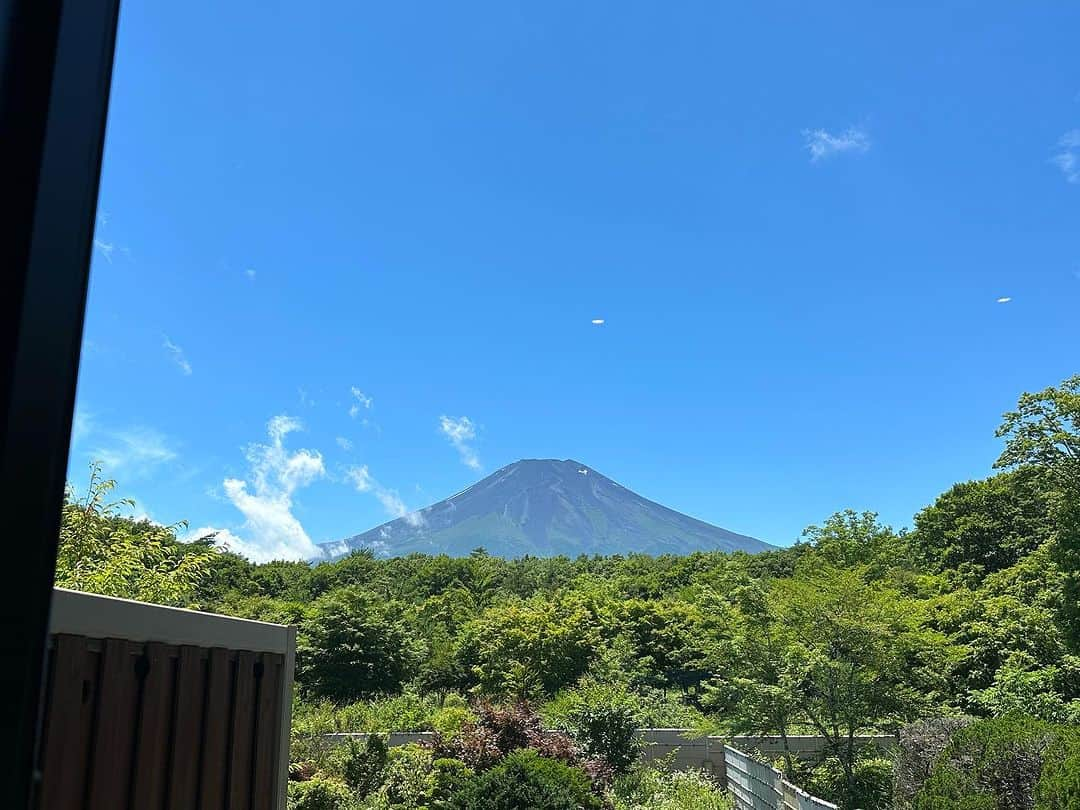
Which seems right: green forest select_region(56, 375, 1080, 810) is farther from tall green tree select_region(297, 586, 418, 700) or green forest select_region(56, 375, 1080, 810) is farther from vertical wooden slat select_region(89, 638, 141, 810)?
vertical wooden slat select_region(89, 638, 141, 810)

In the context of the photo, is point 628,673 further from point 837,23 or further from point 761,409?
point 761,409

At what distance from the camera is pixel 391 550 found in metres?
114

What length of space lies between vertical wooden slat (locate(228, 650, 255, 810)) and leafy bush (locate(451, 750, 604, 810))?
404 cm

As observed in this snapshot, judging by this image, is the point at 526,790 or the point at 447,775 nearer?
the point at 526,790

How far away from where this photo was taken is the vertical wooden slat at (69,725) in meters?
2.01

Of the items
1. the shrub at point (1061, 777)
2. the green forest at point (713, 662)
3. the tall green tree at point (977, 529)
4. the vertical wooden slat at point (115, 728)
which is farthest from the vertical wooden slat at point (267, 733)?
the tall green tree at point (977, 529)

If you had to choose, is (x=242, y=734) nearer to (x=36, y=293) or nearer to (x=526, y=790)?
(x=36, y=293)

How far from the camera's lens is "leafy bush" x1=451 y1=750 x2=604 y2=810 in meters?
6.56

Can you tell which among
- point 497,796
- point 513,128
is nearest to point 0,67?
point 497,796

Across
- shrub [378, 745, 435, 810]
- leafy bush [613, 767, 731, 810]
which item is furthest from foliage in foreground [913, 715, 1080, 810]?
shrub [378, 745, 435, 810]

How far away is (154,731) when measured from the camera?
2.46 metres

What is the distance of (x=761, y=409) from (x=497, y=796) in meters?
35.7

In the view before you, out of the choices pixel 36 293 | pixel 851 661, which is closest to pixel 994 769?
pixel 851 661

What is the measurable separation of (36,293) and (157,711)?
2.50 meters
